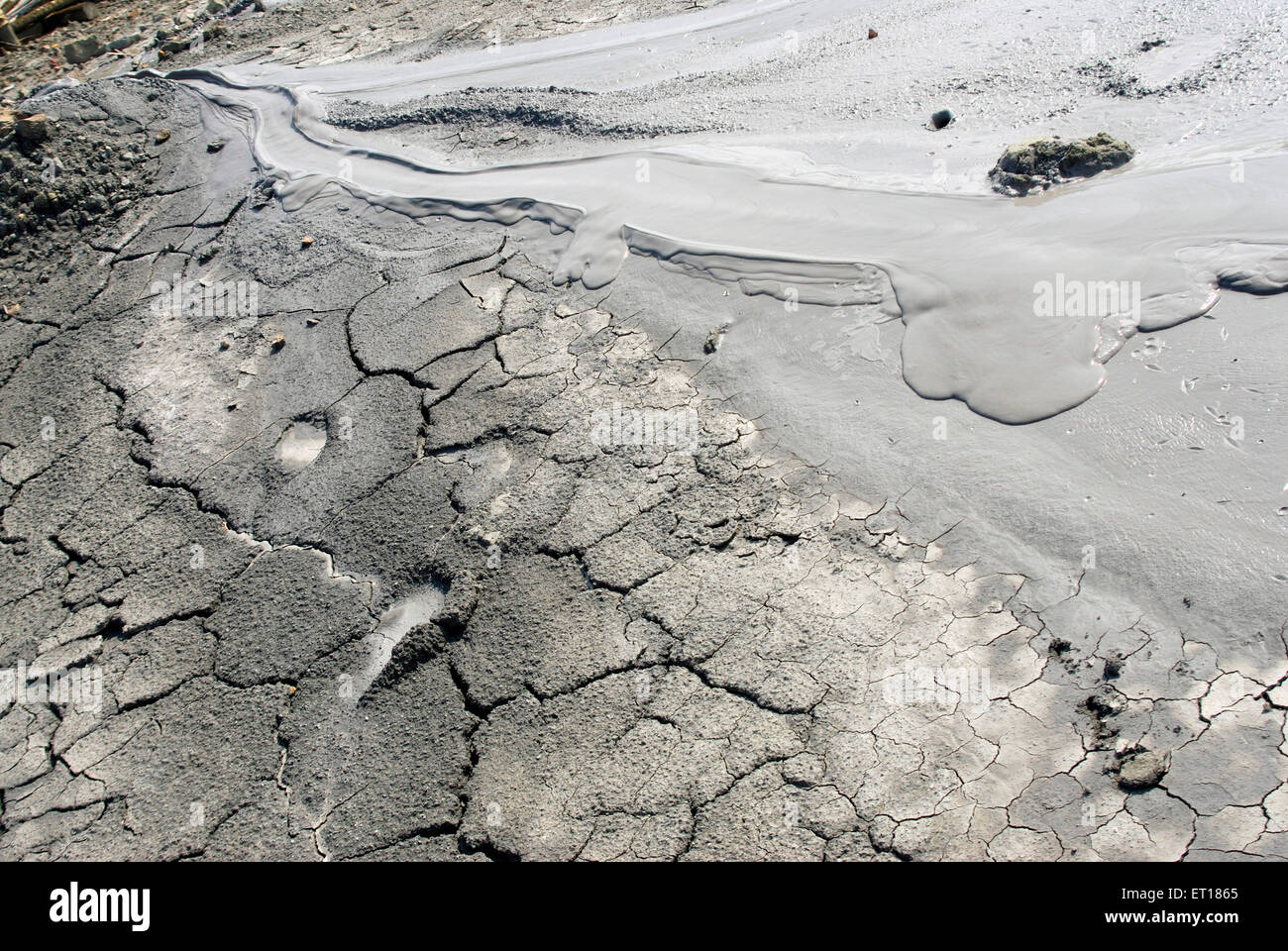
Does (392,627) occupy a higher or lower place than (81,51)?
lower

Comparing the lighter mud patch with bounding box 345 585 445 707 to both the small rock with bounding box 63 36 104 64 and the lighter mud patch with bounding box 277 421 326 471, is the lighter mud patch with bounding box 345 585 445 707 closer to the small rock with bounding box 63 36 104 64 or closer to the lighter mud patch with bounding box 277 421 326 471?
the lighter mud patch with bounding box 277 421 326 471

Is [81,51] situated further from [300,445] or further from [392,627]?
[392,627]

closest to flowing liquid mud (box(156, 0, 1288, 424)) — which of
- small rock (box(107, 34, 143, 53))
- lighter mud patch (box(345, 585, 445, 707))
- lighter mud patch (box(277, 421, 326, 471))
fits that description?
lighter mud patch (box(277, 421, 326, 471))

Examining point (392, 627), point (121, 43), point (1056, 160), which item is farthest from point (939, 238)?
point (121, 43)

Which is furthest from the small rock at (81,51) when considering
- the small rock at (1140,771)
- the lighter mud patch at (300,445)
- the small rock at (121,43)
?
the small rock at (1140,771)

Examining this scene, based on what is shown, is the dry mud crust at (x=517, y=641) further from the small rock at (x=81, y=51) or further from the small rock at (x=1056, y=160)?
the small rock at (x=81, y=51)

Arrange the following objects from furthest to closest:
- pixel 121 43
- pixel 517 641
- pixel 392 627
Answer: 1. pixel 121 43
2. pixel 392 627
3. pixel 517 641
